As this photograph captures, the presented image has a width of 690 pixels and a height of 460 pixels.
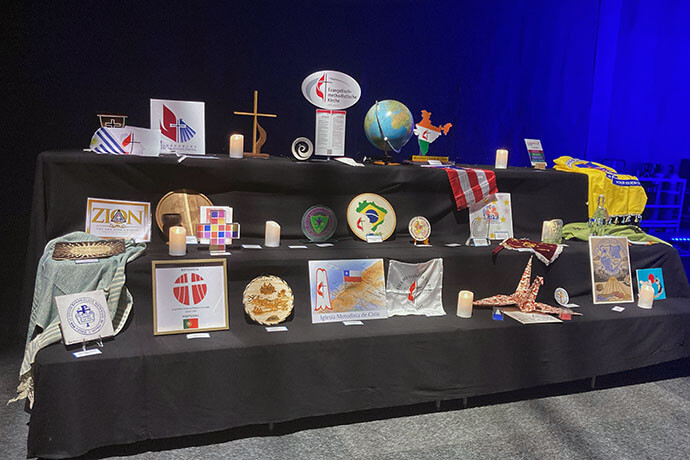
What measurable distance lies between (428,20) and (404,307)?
2.05 metres

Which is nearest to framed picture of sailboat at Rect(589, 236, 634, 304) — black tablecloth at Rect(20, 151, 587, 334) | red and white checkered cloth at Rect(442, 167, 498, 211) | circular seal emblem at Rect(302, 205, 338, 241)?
black tablecloth at Rect(20, 151, 587, 334)

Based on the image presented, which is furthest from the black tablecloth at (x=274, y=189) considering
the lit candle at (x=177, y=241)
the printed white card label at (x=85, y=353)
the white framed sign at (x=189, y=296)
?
the printed white card label at (x=85, y=353)

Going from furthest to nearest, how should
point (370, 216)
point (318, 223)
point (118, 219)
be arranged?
1. point (370, 216)
2. point (318, 223)
3. point (118, 219)

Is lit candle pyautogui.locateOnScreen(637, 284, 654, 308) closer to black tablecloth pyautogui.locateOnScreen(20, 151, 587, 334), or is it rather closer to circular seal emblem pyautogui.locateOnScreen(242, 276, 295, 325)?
black tablecloth pyautogui.locateOnScreen(20, 151, 587, 334)

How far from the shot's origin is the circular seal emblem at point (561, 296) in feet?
9.37

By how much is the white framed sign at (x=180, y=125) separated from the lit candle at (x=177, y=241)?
492 mm

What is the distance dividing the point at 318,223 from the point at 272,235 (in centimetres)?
25

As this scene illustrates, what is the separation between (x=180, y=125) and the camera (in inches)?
102

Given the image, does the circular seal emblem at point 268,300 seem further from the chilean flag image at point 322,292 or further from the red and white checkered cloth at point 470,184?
the red and white checkered cloth at point 470,184

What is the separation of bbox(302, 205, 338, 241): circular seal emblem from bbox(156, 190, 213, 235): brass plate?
458 millimetres

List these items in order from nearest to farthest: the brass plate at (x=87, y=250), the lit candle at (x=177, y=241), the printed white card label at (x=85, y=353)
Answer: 1. the printed white card label at (x=85, y=353)
2. the brass plate at (x=87, y=250)
3. the lit candle at (x=177, y=241)

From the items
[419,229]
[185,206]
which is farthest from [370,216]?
[185,206]

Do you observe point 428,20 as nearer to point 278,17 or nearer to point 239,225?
point 278,17

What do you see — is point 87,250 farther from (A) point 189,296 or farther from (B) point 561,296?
(B) point 561,296
